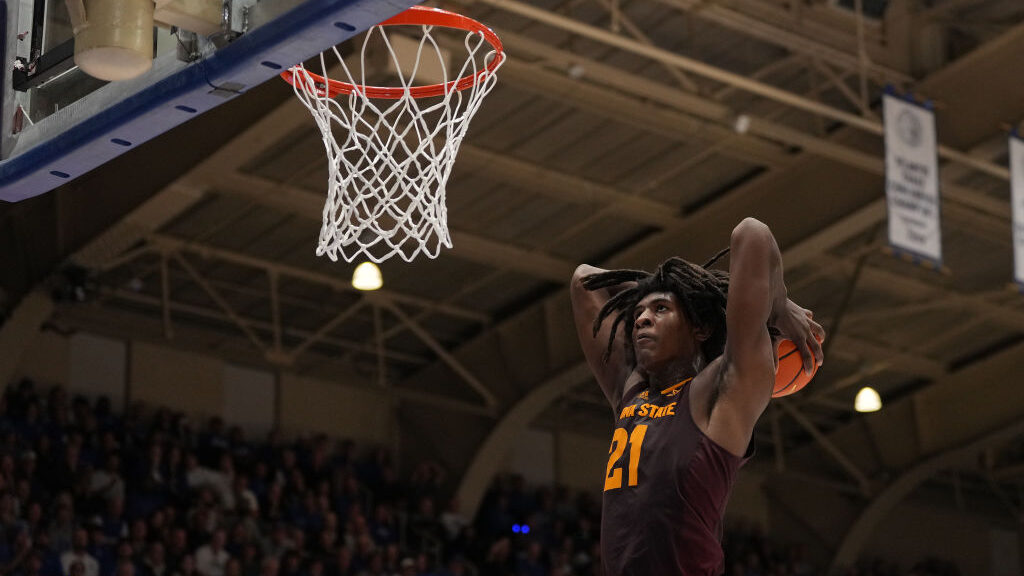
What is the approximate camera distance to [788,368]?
5043 millimetres

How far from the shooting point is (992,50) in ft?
52.2

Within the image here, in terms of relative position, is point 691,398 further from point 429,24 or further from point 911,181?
point 911,181

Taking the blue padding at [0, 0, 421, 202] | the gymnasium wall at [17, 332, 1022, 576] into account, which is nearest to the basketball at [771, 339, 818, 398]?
the blue padding at [0, 0, 421, 202]

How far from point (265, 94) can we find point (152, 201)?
1.67 metres

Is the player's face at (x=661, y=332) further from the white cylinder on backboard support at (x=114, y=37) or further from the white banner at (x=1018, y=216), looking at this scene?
the white banner at (x=1018, y=216)

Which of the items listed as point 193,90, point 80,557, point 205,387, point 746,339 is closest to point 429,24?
point 193,90

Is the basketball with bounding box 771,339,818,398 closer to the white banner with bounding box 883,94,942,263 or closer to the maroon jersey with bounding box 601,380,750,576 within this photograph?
the maroon jersey with bounding box 601,380,750,576

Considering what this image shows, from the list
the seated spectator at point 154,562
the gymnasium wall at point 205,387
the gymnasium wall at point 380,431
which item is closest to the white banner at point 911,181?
the seated spectator at point 154,562

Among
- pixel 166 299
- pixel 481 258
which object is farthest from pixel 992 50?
pixel 166 299

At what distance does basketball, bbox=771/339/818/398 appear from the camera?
16.5 ft

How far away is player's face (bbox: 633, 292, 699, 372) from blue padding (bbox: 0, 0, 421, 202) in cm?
121

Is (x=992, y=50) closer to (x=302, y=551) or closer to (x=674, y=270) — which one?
(x=302, y=551)

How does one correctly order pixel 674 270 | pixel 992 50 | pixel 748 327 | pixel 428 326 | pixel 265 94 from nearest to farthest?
pixel 748 327 → pixel 674 270 → pixel 265 94 → pixel 992 50 → pixel 428 326

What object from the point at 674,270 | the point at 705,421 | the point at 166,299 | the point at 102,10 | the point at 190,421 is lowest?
the point at 705,421
